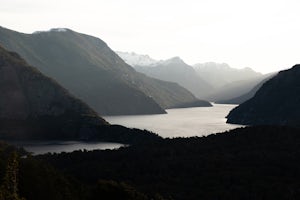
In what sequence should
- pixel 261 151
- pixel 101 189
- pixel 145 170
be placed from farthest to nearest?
pixel 261 151, pixel 145 170, pixel 101 189

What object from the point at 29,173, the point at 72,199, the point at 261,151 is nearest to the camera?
the point at 72,199

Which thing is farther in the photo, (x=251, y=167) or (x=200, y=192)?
(x=251, y=167)

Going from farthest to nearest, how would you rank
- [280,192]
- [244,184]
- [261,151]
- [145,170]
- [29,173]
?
[261,151], [145,170], [244,184], [280,192], [29,173]

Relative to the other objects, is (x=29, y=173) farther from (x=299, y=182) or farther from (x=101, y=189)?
(x=299, y=182)

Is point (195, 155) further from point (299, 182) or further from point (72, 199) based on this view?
point (72, 199)

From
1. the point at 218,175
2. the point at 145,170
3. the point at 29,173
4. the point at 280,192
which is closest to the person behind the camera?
the point at 29,173

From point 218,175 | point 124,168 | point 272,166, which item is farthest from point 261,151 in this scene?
point 124,168

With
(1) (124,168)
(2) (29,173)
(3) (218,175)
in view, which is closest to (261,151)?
(3) (218,175)

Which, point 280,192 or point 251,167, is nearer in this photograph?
point 280,192
